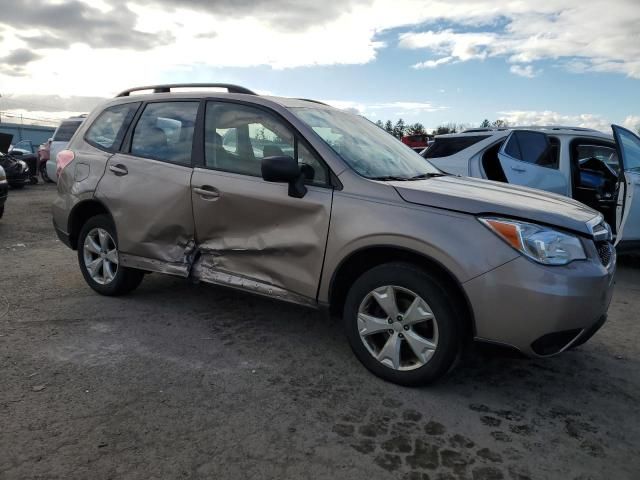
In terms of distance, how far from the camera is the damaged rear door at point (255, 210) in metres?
3.54

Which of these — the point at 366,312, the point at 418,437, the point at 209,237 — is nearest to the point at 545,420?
the point at 418,437

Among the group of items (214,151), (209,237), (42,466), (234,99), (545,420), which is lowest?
(42,466)

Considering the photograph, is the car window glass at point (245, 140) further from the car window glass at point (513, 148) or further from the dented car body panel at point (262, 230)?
the car window glass at point (513, 148)

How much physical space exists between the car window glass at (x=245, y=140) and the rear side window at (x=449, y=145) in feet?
13.5

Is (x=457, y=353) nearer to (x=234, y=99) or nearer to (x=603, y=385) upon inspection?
(x=603, y=385)

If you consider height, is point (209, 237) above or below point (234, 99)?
below

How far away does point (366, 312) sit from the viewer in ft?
11.0

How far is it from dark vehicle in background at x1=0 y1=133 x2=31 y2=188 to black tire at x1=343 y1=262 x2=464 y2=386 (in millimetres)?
13198

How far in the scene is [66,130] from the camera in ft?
43.7

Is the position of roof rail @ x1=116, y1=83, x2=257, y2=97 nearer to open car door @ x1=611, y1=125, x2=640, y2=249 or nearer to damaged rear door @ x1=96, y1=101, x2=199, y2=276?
damaged rear door @ x1=96, y1=101, x2=199, y2=276

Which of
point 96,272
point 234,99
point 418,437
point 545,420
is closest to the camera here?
point 418,437

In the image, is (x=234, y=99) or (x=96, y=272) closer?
(x=234, y=99)

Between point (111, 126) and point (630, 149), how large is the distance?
5684mm

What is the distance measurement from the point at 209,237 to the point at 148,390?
127 cm
